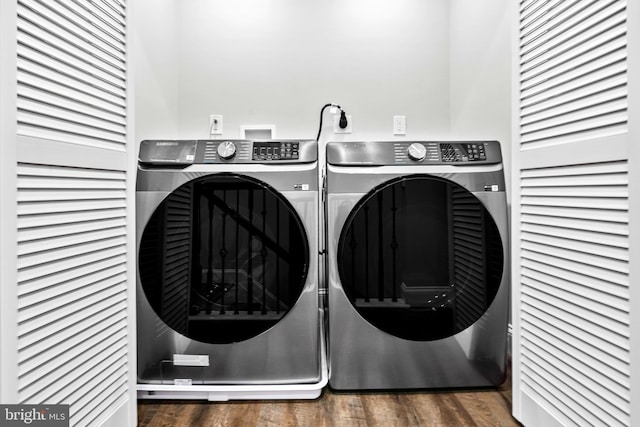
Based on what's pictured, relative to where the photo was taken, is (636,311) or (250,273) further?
(250,273)

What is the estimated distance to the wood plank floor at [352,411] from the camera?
4.14 feet

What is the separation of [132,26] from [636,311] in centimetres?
155

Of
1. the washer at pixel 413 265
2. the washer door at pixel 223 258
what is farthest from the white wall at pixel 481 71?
the washer door at pixel 223 258

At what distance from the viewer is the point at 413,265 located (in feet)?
4.65

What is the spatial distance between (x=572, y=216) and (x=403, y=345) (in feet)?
2.41

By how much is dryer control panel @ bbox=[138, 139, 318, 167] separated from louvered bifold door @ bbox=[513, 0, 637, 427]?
0.75m

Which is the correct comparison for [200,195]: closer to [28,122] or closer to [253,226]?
[253,226]

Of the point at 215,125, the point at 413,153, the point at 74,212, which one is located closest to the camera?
the point at 74,212

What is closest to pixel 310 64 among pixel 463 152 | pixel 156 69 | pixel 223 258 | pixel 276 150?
pixel 156 69

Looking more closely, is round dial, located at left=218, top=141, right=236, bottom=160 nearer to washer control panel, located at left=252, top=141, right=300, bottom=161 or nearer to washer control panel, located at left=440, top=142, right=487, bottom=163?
washer control panel, located at left=252, top=141, right=300, bottom=161

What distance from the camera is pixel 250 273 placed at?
1393 mm

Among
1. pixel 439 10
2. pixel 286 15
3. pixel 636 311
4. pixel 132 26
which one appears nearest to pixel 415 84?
pixel 439 10

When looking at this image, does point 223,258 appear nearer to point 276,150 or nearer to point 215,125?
point 276,150

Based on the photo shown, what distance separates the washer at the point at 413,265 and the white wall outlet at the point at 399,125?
2.66 feet
